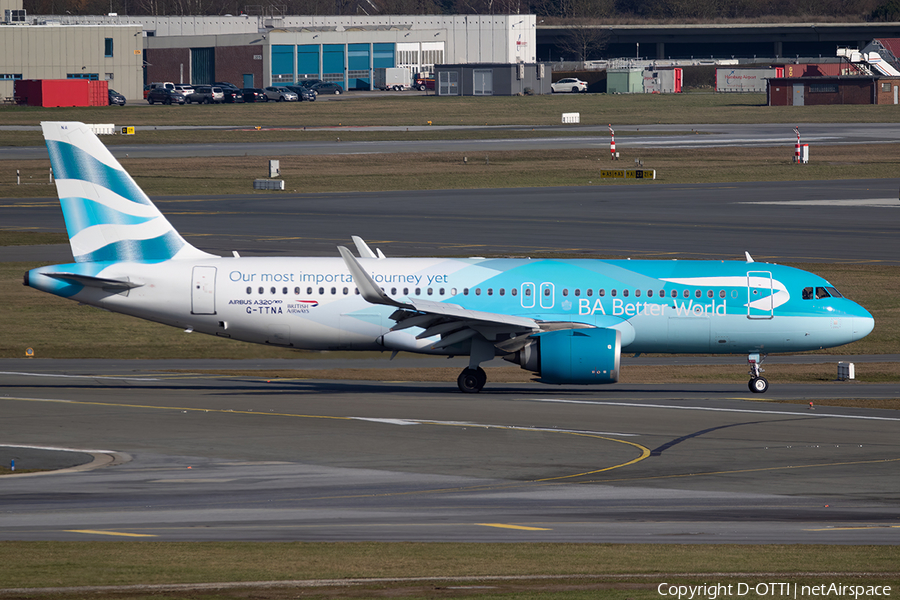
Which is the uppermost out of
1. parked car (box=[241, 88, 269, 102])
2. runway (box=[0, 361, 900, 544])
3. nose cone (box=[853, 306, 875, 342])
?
parked car (box=[241, 88, 269, 102])

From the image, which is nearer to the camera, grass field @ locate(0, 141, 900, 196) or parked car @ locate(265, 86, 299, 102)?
grass field @ locate(0, 141, 900, 196)

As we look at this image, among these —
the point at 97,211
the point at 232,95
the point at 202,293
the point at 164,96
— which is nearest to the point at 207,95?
the point at 232,95

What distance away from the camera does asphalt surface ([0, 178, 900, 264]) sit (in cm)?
6150

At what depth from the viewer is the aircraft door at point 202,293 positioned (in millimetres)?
35375

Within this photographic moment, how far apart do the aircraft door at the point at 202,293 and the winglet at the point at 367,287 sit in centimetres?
510

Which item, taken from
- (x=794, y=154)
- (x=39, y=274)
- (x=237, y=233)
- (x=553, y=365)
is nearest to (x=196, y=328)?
(x=39, y=274)

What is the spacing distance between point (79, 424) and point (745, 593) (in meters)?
19.9

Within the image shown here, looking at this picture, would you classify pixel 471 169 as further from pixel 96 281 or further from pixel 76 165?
pixel 96 281

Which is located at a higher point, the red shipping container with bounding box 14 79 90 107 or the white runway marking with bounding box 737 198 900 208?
the red shipping container with bounding box 14 79 90 107

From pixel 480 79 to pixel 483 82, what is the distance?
0.74 metres

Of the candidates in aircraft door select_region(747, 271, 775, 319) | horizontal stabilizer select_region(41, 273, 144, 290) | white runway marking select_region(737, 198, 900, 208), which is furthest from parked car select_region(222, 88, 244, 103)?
aircraft door select_region(747, 271, 775, 319)

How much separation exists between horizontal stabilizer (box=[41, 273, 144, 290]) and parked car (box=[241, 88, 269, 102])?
482ft

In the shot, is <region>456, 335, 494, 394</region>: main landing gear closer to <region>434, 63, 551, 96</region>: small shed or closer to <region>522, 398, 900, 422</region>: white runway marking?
<region>522, 398, 900, 422</region>: white runway marking

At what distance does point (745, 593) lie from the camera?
15.7 metres
